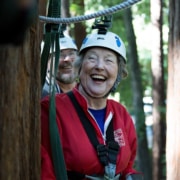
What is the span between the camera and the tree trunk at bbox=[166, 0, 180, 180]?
12.1ft

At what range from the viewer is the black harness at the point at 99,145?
2.70 metres

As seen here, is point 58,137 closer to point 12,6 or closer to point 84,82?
point 84,82

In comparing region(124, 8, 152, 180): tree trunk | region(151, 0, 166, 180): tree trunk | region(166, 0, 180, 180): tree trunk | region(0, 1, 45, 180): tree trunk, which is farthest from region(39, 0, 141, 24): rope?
region(124, 8, 152, 180): tree trunk

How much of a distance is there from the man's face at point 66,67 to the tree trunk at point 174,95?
1.31 m

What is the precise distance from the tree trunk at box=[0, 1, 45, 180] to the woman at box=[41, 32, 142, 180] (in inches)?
15.9

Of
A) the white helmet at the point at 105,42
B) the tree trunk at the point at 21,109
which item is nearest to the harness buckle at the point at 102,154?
the tree trunk at the point at 21,109

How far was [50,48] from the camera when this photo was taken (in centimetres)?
257

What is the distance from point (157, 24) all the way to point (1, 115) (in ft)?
31.2

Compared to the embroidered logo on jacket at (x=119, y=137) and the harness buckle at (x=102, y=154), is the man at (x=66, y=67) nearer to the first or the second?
the embroidered logo on jacket at (x=119, y=137)

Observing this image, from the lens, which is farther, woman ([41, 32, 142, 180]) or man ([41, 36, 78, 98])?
man ([41, 36, 78, 98])

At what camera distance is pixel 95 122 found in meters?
2.84

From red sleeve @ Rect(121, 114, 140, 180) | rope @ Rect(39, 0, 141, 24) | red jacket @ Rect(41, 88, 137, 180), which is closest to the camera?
rope @ Rect(39, 0, 141, 24)

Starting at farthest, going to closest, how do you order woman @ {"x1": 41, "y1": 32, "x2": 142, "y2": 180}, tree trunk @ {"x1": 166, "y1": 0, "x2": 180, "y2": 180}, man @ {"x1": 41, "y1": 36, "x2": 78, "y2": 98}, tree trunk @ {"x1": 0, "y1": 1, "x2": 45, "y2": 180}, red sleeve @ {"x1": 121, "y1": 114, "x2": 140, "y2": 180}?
man @ {"x1": 41, "y1": 36, "x2": 78, "y2": 98}, tree trunk @ {"x1": 166, "y1": 0, "x2": 180, "y2": 180}, red sleeve @ {"x1": 121, "y1": 114, "x2": 140, "y2": 180}, woman @ {"x1": 41, "y1": 32, "x2": 142, "y2": 180}, tree trunk @ {"x1": 0, "y1": 1, "x2": 45, "y2": 180}

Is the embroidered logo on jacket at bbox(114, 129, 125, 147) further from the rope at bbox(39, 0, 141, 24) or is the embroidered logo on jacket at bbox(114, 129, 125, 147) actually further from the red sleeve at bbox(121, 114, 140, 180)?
the rope at bbox(39, 0, 141, 24)
